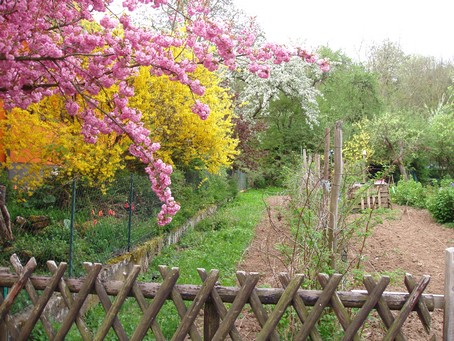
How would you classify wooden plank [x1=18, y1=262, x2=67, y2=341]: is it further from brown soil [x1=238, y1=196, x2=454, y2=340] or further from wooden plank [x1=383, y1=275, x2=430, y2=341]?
wooden plank [x1=383, y1=275, x2=430, y2=341]

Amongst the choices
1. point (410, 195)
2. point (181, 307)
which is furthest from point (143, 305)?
point (410, 195)

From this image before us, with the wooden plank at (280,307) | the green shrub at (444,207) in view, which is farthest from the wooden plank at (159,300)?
the green shrub at (444,207)

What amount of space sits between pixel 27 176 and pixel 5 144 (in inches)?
24.3

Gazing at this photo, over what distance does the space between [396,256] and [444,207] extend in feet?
23.9

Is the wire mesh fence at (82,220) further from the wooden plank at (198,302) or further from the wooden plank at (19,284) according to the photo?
the wooden plank at (198,302)

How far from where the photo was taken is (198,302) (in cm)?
287

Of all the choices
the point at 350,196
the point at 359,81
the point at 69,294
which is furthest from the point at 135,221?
the point at 359,81

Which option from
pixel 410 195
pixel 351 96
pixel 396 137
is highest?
pixel 351 96

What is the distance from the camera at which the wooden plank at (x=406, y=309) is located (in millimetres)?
2896

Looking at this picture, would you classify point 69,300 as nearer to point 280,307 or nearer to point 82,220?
point 280,307

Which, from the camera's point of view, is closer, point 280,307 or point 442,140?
point 280,307

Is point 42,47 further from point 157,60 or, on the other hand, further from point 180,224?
point 180,224

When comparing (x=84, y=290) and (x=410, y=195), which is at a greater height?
(x=84, y=290)

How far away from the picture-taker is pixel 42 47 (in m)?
4.39
